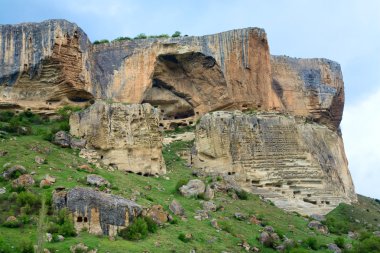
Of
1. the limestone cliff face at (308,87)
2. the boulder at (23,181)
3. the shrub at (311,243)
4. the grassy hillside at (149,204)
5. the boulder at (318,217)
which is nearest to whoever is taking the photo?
the grassy hillside at (149,204)

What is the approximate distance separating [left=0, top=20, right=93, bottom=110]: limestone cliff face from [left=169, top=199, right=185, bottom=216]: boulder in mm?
15277

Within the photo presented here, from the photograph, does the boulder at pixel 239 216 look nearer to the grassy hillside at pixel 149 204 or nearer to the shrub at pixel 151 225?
the grassy hillside at pixel 149 204

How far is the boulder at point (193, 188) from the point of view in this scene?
33.4 m

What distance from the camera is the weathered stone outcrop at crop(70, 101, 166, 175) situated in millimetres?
36781

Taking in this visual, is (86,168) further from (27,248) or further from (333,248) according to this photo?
(333,248)

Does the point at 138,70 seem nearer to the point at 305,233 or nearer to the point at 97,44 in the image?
the point at 97,44

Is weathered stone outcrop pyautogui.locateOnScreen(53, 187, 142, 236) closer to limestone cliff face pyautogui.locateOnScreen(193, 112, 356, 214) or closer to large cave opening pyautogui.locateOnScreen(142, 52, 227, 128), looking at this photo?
limestone cliff face pyautogui.locateOnScreen(193, 112, 356, 214)

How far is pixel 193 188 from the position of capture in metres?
33.8

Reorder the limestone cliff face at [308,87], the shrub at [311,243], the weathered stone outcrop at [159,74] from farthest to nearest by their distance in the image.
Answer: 1. the limestone cliff face at [308,87]
2. the weathered stone outcrop at [159,74]
3. the shrub at [311,243]

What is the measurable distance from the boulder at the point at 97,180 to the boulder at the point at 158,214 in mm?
2885

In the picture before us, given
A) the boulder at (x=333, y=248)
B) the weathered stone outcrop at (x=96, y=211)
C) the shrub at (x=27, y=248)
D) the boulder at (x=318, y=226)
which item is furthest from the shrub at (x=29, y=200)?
the boulder at (x=318, y=226)

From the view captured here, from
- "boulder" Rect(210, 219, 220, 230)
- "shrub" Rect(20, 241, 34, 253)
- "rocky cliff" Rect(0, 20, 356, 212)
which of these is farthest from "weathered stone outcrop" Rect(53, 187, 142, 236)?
"rocky cliff" Rect(0, 20, 356, 212)

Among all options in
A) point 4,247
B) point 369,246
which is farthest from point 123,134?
point 4,247

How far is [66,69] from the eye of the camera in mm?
43281
